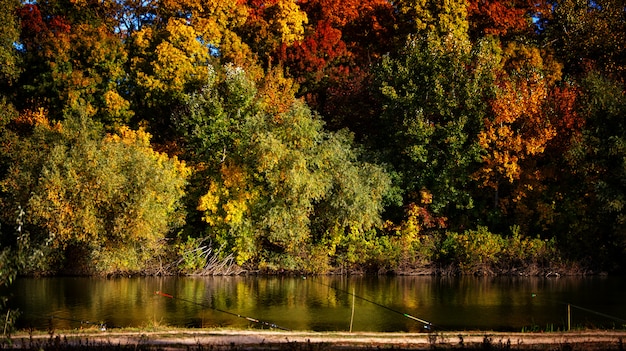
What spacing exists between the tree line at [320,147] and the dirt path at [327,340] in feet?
66.4

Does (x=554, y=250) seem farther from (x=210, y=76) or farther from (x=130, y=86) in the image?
(x=130, y=86)

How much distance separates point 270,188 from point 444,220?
12433 millimetres

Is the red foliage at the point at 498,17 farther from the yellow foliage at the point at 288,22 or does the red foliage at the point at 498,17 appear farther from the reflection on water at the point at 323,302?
the reflection on water at the point at 323,302

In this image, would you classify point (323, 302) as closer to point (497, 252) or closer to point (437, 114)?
point (497, 252)

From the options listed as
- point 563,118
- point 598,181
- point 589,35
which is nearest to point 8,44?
point 563,118

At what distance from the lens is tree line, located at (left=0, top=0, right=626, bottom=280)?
43188mm

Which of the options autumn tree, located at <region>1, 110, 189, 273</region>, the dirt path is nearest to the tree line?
autumn tree, located at <region>1, 110, 189, 273</region>

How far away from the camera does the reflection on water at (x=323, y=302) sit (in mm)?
26438

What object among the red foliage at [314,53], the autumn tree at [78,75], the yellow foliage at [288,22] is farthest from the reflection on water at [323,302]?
the yellow foliage at [288,22]

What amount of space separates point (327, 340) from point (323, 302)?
1232cm

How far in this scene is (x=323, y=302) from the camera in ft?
107

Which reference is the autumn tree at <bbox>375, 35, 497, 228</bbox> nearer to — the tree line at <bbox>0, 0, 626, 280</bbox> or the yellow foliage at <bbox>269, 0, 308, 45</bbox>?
the tree line at <bbox>0, 0, 626, 280</bbox>

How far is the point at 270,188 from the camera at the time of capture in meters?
45.4

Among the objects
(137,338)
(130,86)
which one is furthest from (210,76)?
(137,338)
